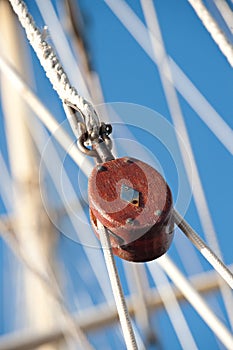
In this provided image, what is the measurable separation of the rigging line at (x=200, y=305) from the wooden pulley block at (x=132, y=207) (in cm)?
49

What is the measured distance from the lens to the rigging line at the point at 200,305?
6.89 ft

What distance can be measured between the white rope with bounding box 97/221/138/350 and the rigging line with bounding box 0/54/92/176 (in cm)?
23

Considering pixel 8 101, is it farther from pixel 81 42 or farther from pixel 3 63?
pixel 3 63

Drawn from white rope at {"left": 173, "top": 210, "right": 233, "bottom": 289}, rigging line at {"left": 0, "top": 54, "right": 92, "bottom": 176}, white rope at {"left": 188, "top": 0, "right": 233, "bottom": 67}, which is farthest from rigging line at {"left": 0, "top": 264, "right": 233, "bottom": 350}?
white rope at {"left": 173, "top": 210, "right": 233, "bottom": 289}

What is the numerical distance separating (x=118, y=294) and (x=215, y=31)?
2.20ft

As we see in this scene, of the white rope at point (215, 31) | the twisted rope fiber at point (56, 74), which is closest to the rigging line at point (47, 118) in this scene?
the twisted rope fiber at point (56, 74)

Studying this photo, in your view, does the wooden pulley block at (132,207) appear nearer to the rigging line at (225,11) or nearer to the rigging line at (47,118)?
the rigging line at (47,118)

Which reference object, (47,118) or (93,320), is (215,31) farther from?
(93,320)

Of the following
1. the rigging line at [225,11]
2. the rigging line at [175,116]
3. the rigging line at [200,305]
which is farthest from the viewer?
the rigging line at [175,116]

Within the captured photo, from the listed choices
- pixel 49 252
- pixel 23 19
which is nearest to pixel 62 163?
pixel 23 19

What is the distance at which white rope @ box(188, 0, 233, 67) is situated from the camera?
6.32 ft

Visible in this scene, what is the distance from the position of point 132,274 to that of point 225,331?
287cm

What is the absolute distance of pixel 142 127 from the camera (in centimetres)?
172

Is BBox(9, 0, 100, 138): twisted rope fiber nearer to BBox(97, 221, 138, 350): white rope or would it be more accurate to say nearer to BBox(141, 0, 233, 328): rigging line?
BBox(97, 221, 138, 350): white rope
